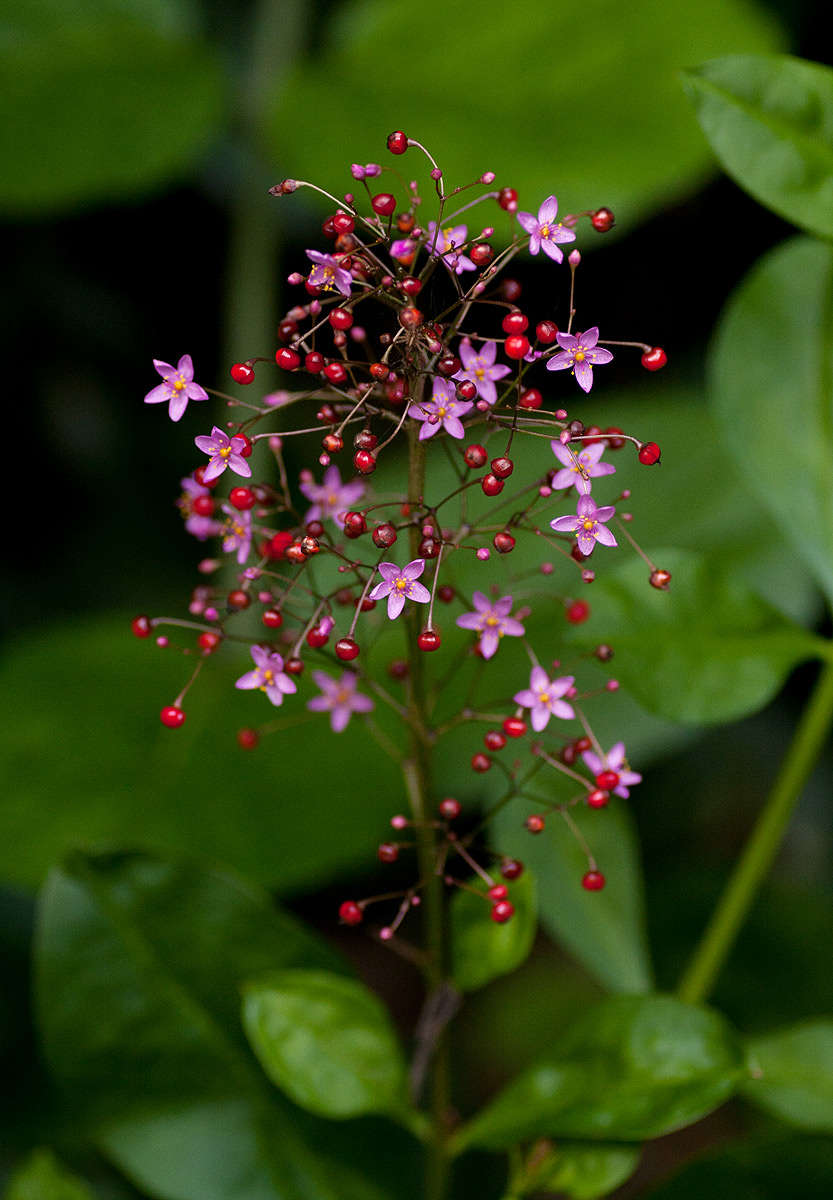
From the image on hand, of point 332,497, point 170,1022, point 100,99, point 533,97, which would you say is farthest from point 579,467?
point 100,99

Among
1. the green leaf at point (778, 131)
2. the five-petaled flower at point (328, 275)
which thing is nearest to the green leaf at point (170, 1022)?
the five-petaled flower at point (328, 275)

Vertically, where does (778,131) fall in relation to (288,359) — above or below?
above

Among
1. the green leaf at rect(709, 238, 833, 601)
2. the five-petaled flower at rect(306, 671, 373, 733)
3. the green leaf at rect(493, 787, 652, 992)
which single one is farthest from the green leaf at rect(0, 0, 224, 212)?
the green leaf at rect(493, 787, 652, 992)

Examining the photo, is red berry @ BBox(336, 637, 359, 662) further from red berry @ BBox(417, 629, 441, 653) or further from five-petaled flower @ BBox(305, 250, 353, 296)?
five-petaled flower @ BBox(305, 250, 353, 296)

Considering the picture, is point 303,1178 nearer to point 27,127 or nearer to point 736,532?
point 736,532

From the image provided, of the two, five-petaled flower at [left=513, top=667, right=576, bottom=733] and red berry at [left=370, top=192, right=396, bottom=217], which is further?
five-petaled flower at [left=513, top=667, right=576, bottom=733]

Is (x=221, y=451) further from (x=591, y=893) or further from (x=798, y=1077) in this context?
(x=798, y=1077)
